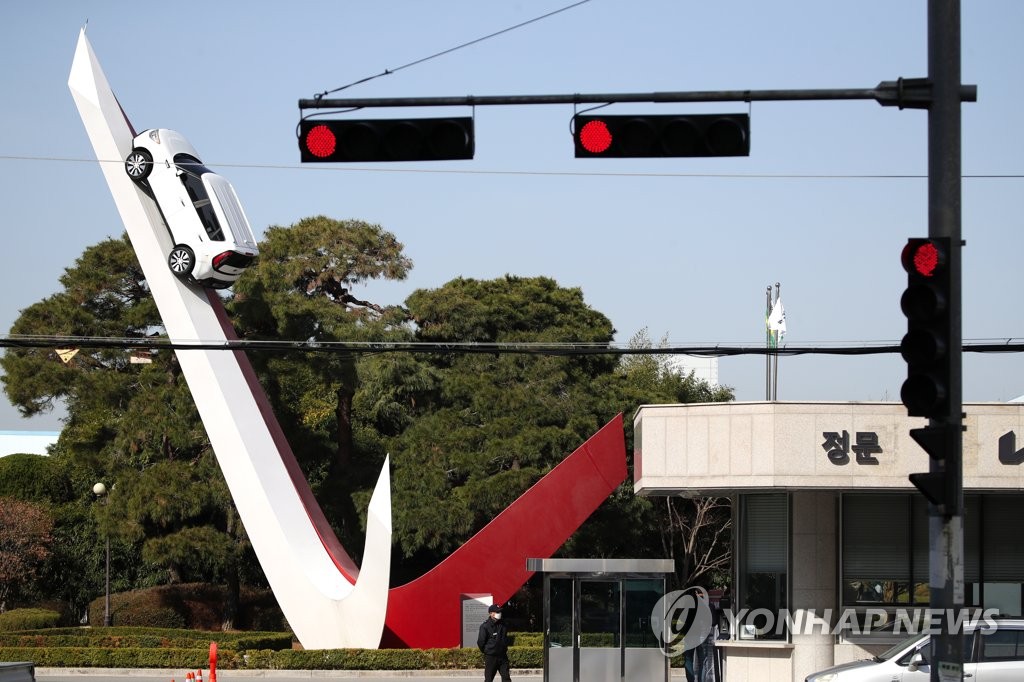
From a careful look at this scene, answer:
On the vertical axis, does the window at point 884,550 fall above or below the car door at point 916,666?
above

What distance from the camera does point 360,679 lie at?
2750 cm

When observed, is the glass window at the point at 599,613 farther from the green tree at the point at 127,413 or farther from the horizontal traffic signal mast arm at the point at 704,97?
the green tree at the point at 127,413

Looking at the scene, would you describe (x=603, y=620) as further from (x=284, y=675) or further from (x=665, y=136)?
(x=665, y=136)

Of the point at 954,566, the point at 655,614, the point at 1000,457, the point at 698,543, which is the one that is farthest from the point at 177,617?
the point at 954,566

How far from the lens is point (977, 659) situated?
17.4 metres

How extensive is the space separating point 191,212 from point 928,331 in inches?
998

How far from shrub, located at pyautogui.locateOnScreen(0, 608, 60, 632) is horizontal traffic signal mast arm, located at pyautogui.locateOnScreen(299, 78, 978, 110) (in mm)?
33541

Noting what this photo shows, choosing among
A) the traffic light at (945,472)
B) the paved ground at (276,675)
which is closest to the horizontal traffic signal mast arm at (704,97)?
the traffic light at (945,472)

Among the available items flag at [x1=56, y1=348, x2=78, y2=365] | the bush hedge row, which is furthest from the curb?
flag at [x1=56, y1=348, x2=78, y2=365]

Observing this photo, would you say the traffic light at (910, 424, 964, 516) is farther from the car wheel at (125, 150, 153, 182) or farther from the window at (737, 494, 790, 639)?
the car wheel at (125, 150, 153, 182)

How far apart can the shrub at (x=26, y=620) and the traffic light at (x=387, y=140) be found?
3341 centimetres

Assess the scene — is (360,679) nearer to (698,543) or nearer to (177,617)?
(177,617)

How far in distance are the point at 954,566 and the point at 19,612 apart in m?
37.4

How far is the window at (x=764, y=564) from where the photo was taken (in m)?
22.5
